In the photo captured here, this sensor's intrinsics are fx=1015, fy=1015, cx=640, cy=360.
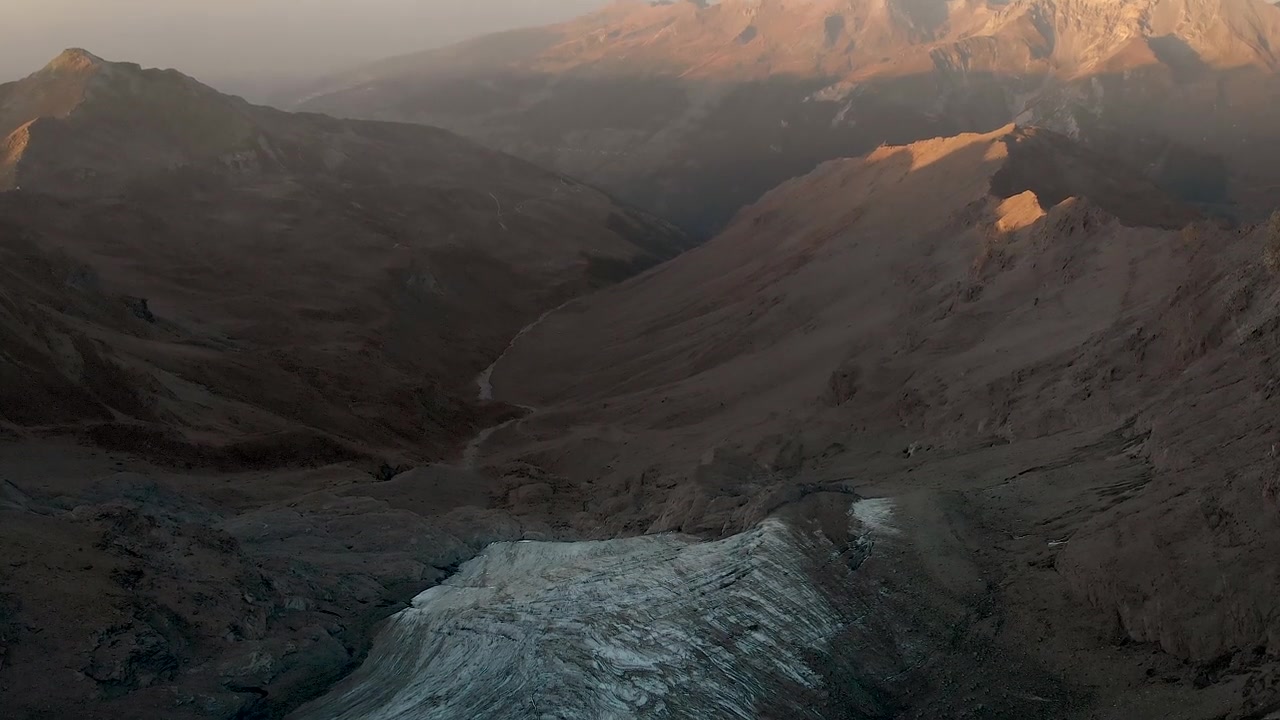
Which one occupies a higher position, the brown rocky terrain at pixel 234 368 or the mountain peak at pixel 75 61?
the mountain peak at pixel 75 61

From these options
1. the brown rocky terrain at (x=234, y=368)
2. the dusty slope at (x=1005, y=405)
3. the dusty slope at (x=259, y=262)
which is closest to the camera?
the dusty slope at (x=1005, y=405)

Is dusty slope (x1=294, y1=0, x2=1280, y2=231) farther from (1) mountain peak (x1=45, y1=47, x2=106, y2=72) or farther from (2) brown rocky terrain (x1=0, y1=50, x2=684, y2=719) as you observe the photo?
(1) mountain peak (x1=45, y1=47, x2=106, y2=72)

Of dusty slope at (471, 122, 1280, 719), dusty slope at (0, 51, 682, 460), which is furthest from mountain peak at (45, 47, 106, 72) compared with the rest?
dusty slope at (471, 122, 1280, 719)

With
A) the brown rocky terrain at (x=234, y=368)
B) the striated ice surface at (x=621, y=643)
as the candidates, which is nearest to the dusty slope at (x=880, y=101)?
the brown rocky terrain at (x=234, y=368)

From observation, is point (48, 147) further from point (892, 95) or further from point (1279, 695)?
point (892, 95)


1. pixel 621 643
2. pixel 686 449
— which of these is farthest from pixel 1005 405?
pixel 621 643

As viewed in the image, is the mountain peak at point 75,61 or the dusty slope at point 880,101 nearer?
the mountain peak at point 75,61

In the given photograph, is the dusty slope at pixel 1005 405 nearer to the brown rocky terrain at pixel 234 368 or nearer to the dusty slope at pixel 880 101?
the brown rocky terrain at pixel 234 368
